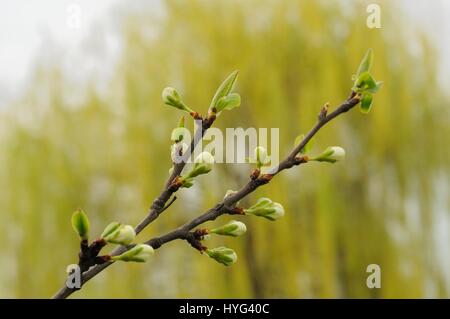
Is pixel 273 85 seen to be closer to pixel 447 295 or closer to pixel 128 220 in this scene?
pixel 128 220

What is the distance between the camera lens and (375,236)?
516 cm

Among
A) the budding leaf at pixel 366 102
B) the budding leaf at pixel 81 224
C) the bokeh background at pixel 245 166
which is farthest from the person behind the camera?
the bokeh background at pixel 245 166

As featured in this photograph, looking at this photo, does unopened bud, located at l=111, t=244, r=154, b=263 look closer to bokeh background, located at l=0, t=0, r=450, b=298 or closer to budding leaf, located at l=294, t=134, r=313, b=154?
budding leaf, located at l=294, t=134, r=313, b=154

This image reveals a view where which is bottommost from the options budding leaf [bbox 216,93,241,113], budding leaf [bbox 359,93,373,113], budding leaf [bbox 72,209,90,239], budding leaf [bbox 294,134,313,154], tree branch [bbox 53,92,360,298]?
budding leaf [bbox 72,209,90,239]

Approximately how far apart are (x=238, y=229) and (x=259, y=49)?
15.1 ft

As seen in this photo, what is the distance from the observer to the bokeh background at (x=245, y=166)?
16.7 ft

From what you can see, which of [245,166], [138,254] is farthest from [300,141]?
[245,166]

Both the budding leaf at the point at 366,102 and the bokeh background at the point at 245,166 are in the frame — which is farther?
the bokeh background at the point at 245,166

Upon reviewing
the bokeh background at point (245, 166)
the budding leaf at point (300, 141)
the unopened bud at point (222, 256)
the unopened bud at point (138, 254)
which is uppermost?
the bokeh background at point (245, 166)

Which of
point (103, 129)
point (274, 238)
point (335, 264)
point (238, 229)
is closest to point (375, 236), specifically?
point (335, 264)

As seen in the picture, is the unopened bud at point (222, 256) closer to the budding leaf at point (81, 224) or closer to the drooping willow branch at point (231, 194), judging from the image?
the drooping willow branch at point (231, 194)

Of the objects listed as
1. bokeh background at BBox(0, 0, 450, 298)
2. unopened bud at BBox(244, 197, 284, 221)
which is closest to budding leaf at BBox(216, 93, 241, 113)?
unopened bud at BBox(244, 197, 284, 221)

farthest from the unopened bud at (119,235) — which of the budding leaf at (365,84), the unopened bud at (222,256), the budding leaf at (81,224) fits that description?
the budding leaf at (365,84)

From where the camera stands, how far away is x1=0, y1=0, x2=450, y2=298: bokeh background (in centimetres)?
509
